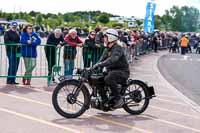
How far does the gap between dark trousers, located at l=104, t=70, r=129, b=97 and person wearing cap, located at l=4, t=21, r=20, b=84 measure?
441 cm

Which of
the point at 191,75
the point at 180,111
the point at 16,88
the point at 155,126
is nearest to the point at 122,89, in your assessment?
the point at 155,126

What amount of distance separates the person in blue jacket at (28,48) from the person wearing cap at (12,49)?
18cm

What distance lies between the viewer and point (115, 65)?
355 inches

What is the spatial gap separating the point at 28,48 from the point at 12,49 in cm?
42

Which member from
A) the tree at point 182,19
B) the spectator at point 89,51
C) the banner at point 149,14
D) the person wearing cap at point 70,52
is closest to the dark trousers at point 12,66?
the person wearing cap at point 70,52

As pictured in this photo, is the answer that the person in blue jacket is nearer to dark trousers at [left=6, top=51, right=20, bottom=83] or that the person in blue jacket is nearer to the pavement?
dark trousers at [left=6, top=51, right=20, bottom=83]

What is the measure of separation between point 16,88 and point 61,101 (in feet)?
11.5

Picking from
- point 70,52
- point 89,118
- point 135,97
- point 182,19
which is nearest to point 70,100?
point 89,118

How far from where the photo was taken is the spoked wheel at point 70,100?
868 centimetres

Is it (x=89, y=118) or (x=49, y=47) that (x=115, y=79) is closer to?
(x=89, y=118)

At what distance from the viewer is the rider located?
8.87m

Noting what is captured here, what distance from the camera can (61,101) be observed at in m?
8.80

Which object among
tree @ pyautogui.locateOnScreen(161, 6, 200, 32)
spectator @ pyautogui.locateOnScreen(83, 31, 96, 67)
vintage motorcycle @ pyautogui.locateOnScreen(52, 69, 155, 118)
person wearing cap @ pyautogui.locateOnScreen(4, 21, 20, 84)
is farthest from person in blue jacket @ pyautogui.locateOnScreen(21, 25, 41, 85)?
tree @ pyautogui.locateOnScreen(161, 6, 200, 32)

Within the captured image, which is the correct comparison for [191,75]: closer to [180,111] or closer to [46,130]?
[180,111]
